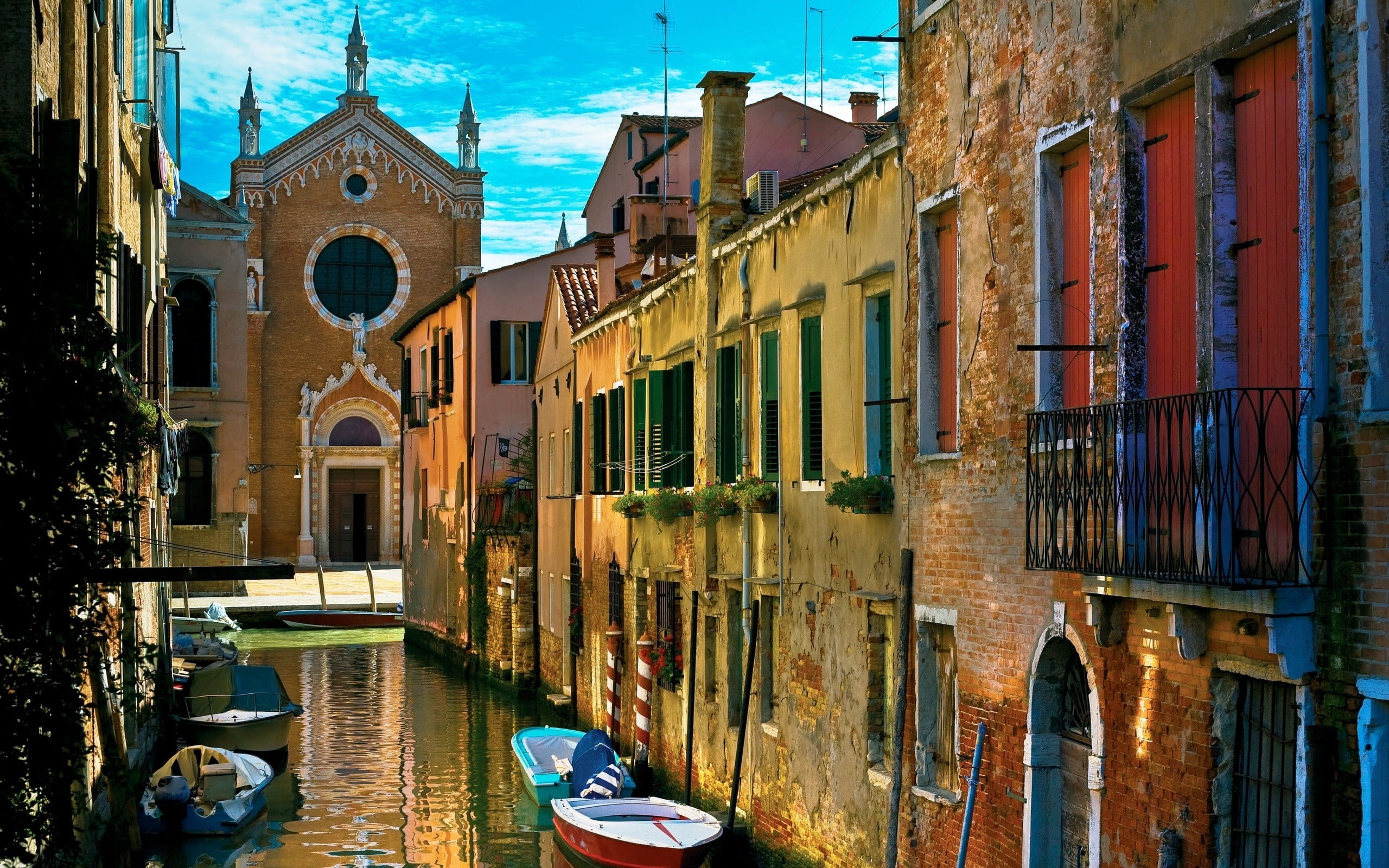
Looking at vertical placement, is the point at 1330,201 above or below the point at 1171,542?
above

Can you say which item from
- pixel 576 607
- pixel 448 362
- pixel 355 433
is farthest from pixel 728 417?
pixel 355 433

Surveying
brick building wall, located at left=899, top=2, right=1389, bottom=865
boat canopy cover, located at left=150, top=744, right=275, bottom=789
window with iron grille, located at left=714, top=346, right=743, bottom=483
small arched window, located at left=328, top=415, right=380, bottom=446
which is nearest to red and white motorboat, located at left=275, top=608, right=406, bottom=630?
small arched window, located at left=328, top=415, right=380, bottom=446

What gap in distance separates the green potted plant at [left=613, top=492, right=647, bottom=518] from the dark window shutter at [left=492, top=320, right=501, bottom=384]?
40.5 ft

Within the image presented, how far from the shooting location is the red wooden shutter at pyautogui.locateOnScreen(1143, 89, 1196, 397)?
7266 millimetres

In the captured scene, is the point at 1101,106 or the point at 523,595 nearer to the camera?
the point at 1101,106

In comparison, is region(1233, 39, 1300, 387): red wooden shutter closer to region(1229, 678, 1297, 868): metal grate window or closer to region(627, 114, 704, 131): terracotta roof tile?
region(1229, 678, 1297, 868): metal grate window

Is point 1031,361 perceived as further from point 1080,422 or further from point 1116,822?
point 1116,822

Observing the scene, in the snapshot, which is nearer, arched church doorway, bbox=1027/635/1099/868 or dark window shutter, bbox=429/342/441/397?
arched church doorway, bbox=1027/635/1099/868

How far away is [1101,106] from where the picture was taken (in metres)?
7.94

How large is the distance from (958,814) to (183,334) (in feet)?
110

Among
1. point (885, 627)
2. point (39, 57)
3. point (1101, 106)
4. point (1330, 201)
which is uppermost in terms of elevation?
point (39, 57)

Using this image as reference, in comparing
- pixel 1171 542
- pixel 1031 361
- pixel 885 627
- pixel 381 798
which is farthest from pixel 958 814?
pixel 381 798

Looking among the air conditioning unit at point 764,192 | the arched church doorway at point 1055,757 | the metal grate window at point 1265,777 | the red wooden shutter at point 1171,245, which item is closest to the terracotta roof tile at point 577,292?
the air conditioning unit at point 764,192

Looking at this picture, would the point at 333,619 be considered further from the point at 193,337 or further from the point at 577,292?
Result: the point at 577,292
